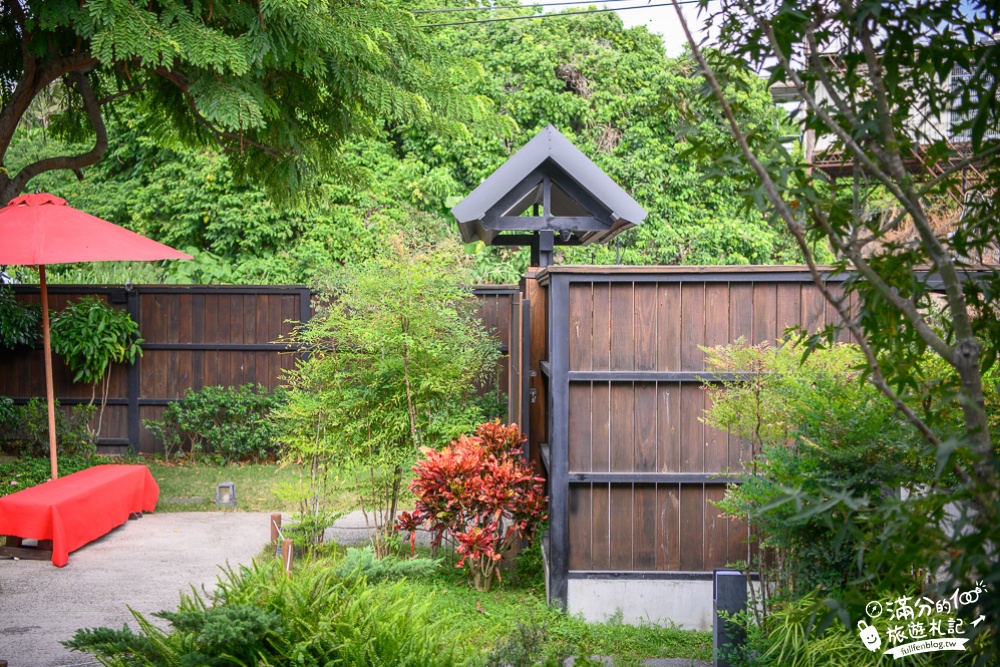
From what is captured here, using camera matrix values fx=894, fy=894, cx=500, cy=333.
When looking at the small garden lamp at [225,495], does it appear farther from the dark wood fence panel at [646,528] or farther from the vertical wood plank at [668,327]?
the vertical wood plank at [668,327]

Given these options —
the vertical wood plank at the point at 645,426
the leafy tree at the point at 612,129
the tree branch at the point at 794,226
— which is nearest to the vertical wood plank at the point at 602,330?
the vertical wood plank at the point at 645,426

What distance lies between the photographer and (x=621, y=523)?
214 inches

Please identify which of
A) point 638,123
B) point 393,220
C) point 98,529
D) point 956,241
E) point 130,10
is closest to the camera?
point 956,241

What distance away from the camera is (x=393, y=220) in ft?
55.2

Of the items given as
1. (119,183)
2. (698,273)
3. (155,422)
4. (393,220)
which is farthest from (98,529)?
(119,183)

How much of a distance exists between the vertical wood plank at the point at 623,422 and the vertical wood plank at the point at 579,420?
0.14 metres

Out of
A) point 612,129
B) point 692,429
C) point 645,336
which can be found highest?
point 612,129

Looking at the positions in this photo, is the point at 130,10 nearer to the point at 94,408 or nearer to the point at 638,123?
the point at 94,408

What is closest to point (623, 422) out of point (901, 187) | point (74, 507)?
point (901, 187)

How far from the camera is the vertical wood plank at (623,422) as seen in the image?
214 inches

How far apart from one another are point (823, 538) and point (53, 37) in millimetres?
7315

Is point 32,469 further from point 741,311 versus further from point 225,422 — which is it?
point 741,311

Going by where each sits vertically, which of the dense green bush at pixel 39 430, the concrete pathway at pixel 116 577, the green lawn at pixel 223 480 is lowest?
the concrete pathway at pixel 116 577

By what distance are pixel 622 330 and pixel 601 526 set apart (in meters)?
1.20
